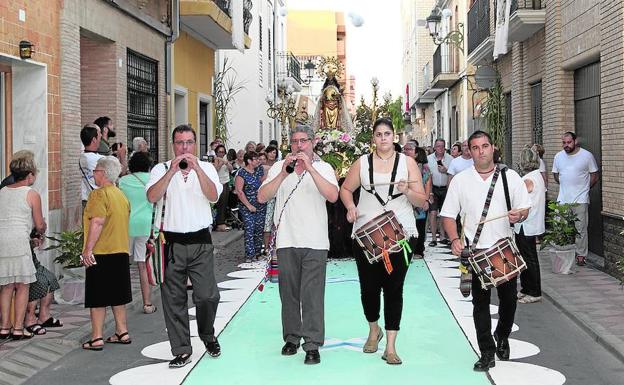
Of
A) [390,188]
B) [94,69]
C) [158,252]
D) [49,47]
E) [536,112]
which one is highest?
[94,69]

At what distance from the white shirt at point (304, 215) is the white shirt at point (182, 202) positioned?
1.97ft

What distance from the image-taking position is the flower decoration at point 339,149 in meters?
14.4

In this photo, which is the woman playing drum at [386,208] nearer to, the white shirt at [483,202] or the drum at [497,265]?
the white shirt at [483,202]

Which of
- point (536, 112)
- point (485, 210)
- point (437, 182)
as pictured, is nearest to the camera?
point (485, 210)

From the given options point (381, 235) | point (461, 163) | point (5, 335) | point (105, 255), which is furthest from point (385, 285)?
point (461, 163)

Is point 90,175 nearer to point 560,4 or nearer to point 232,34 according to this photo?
point 560,4

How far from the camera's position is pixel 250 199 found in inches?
540

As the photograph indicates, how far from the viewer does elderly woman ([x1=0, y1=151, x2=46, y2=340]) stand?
302 inches

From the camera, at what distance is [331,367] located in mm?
6824

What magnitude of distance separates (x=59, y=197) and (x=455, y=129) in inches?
946

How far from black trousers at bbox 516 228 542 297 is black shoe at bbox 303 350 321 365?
3.47m

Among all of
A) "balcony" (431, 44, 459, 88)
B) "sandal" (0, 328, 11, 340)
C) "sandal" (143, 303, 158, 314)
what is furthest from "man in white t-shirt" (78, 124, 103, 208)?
"balcony" (431, 44, 459, 88)

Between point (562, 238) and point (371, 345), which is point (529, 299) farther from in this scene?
point (371, 345)

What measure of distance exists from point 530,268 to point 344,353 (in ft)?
10.4
